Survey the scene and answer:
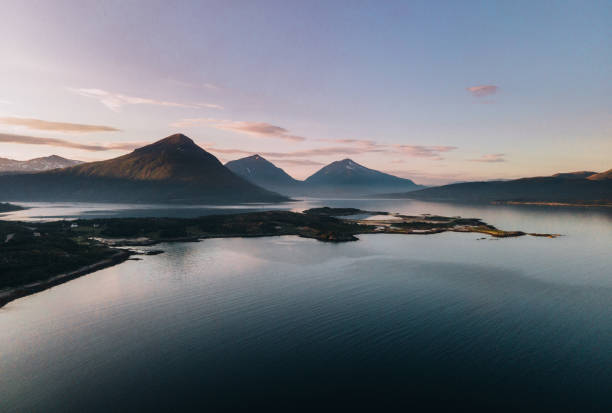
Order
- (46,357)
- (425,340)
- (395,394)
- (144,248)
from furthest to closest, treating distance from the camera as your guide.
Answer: (144,248), (425,340), (46,357), (395,394)

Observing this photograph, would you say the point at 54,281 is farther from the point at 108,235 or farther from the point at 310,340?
the point at 108,235

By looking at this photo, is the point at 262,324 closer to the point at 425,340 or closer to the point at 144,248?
the point at 425,340

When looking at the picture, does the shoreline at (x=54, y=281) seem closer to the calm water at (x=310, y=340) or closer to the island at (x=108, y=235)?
the island at (x=108, y=235)

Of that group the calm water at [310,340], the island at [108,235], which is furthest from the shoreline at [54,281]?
the calm water at [310,340]

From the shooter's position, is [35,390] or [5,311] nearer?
[35,390]

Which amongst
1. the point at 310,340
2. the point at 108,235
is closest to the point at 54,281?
the point at 310,340

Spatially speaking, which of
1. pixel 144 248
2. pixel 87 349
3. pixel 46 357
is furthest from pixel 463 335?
pixel 144 248
